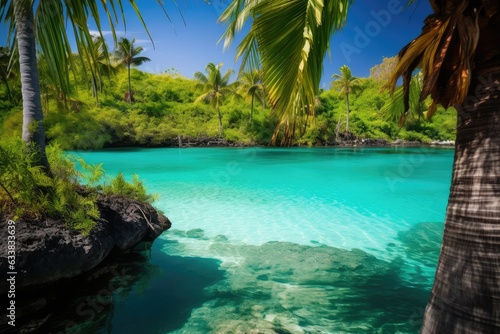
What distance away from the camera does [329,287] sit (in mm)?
4422

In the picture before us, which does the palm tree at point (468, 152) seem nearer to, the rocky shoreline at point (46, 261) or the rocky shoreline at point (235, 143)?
the rocky shoreline at point (46, 261)

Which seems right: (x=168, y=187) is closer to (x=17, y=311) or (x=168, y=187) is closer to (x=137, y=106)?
(x=17, y=311)

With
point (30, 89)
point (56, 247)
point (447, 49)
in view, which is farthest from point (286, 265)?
point (30, 89)

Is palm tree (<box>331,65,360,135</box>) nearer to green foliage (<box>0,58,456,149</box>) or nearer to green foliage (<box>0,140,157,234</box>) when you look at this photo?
green foliage (<box>0,58,456,149</box>)

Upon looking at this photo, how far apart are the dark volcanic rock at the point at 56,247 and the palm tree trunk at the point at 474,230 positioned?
3.50m

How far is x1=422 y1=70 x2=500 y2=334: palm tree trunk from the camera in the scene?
1.45m

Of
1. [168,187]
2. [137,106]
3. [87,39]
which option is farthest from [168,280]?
[137,106]

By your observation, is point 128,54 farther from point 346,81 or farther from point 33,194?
point 33,194

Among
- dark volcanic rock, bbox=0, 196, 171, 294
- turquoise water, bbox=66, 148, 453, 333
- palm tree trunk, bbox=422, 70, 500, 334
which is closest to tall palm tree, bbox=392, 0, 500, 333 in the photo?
palm tree trunk, bbox=422, 70, 500, 334

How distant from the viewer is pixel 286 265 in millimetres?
5227

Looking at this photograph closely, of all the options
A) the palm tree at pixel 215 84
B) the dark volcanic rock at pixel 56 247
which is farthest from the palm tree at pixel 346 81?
the dark volcanic rock at pixel 56 247

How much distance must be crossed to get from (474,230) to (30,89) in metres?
4.90

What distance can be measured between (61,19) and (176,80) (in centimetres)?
5577

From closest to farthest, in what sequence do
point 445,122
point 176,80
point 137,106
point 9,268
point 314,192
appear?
point 9,268
point 314,192
point 137,106
point 445,122
point 176,80
